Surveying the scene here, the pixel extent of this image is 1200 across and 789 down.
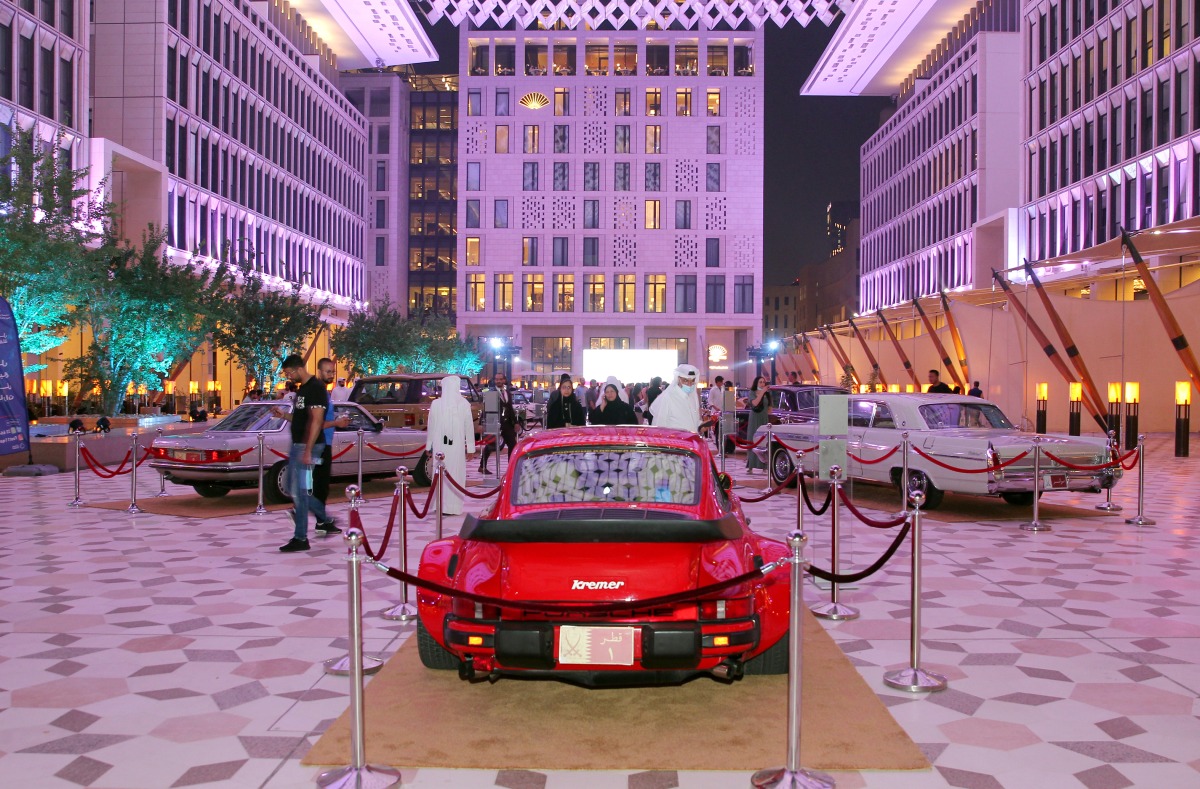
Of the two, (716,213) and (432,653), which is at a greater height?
(716,213)

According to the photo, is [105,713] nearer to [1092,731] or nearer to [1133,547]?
[1092,731]

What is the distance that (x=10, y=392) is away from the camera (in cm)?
1204

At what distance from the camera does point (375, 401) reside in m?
21.2

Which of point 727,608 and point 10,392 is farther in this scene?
point 10,392

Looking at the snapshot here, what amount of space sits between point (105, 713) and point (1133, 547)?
9.97 metres

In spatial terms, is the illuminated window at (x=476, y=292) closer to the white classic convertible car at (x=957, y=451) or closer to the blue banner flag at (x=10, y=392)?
the white classic convertible car at (x=957, y=451)

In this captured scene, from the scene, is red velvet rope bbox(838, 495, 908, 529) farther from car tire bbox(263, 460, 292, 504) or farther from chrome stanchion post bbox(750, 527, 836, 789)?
car tire bbox(263, 460, 292, 504)

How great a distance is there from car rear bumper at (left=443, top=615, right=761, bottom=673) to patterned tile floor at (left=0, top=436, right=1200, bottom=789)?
1.73 ft

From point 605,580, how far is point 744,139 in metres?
72.0

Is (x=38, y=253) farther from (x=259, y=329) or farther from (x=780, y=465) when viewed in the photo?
(x=780, y=465)

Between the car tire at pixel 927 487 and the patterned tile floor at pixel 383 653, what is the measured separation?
1.95 m

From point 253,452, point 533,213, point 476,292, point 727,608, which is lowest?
point 727,608

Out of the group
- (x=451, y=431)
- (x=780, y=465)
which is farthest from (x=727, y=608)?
(x=780, y=465)

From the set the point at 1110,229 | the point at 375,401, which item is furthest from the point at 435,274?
the point at 375,401
